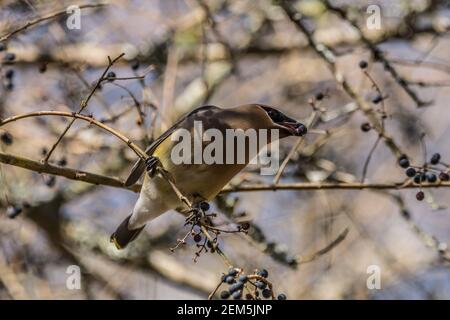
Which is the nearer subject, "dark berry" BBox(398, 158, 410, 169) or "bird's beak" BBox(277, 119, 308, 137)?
"dark berry" BBox(398, 158, 410, 169)

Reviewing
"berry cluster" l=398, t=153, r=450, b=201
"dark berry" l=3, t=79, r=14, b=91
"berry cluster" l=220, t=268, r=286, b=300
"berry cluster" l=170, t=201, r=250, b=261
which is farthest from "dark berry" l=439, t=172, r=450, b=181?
"dark berry" l=3, t=79, r=14, b=91

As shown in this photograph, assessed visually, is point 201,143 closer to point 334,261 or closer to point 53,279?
point 53,279

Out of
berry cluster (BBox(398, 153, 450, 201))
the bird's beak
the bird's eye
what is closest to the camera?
berry cluster (BBox(398, 153, 450, 201))

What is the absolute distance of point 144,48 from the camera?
6.36 meters

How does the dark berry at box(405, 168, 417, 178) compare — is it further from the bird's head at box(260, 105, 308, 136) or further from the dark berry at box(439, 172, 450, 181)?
the bird's head at box(260, 105, 308, 136)

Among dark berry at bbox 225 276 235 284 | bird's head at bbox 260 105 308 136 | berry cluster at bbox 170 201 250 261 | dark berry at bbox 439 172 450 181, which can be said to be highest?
bird's head at bbox 260 105 308 136

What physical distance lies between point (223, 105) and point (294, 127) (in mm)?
3245

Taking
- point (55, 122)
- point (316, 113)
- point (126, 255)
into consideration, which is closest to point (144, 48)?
point (55, 122)

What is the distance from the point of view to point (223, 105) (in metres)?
7.47

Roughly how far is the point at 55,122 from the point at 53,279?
50.1 inches

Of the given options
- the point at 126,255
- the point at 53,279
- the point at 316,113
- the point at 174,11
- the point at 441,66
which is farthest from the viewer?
the point at 174,11

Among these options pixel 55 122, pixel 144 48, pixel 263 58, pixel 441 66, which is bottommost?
pixel 441 66

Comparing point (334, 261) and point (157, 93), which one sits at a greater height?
point (157, 93)

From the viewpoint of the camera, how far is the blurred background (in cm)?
523
